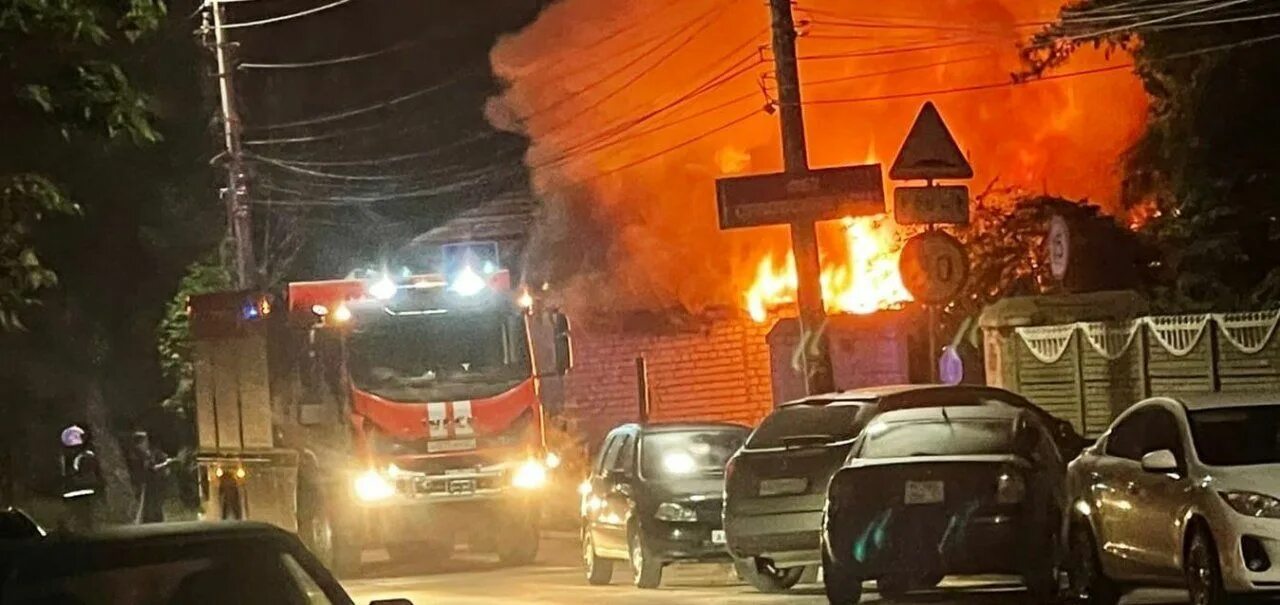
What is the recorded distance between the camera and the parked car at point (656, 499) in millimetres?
19922

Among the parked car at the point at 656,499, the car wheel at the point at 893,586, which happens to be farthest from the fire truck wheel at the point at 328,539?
the car wheel at the point at 893,586

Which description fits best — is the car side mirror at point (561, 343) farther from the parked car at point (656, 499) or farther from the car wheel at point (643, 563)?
the car wheel at point (643, 563)

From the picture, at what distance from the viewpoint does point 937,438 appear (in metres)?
16.2

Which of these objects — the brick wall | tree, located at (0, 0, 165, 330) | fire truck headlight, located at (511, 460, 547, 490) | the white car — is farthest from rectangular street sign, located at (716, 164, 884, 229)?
the brick wall

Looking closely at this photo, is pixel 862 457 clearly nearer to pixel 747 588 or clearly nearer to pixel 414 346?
pixel 747 588

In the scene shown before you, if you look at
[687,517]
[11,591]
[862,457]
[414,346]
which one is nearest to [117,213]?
[414,346]

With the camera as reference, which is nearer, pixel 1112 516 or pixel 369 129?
pixel 1112 516

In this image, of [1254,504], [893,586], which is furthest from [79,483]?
[1254,504]

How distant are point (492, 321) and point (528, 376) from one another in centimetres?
70

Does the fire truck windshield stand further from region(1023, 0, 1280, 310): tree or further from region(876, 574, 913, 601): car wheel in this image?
region(1023, 0, 1280, 310): tree

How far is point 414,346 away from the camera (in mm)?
23094

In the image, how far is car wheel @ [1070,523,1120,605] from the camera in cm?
1562

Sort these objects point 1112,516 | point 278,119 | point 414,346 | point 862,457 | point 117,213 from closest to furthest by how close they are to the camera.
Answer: point 1112,516 → point 862,457 → point 414,346 → point 117,213 → point 278,119

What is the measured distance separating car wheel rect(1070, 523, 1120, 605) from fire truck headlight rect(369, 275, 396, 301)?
9411mm
